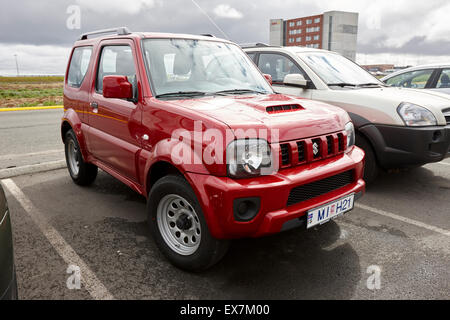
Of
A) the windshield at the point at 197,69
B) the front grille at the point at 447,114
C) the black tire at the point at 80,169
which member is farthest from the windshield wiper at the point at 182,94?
the front grille at the point at 447,114

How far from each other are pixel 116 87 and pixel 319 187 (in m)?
1.88

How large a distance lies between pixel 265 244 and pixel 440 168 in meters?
4.10

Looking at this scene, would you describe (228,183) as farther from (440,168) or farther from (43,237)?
(440,168)

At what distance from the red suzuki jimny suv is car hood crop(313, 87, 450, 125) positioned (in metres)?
1.42

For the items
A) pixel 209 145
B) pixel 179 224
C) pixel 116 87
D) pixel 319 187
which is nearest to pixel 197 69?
pixel 116 87

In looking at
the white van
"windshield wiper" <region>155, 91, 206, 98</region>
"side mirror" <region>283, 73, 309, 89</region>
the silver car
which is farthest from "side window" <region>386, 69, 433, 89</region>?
"windshield wiper" <region>155, 91, 206, 98</region>

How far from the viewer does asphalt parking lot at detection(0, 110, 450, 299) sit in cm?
261

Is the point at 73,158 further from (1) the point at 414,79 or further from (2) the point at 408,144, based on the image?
(1) the point at 414,79

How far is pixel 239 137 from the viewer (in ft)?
7.90

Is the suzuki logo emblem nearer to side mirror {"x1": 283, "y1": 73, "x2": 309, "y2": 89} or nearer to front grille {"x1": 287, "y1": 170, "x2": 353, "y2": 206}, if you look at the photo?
front grille {"x1": 287, "y1": 170, "x2": 353, "y2": 206}

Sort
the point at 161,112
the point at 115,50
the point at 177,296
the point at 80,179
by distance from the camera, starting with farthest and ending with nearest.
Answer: the point at 80,179
the point at 115,50
the point at 161,112
the point at 177,296

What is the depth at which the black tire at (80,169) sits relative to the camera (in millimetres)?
4668

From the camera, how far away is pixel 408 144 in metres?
4.33
